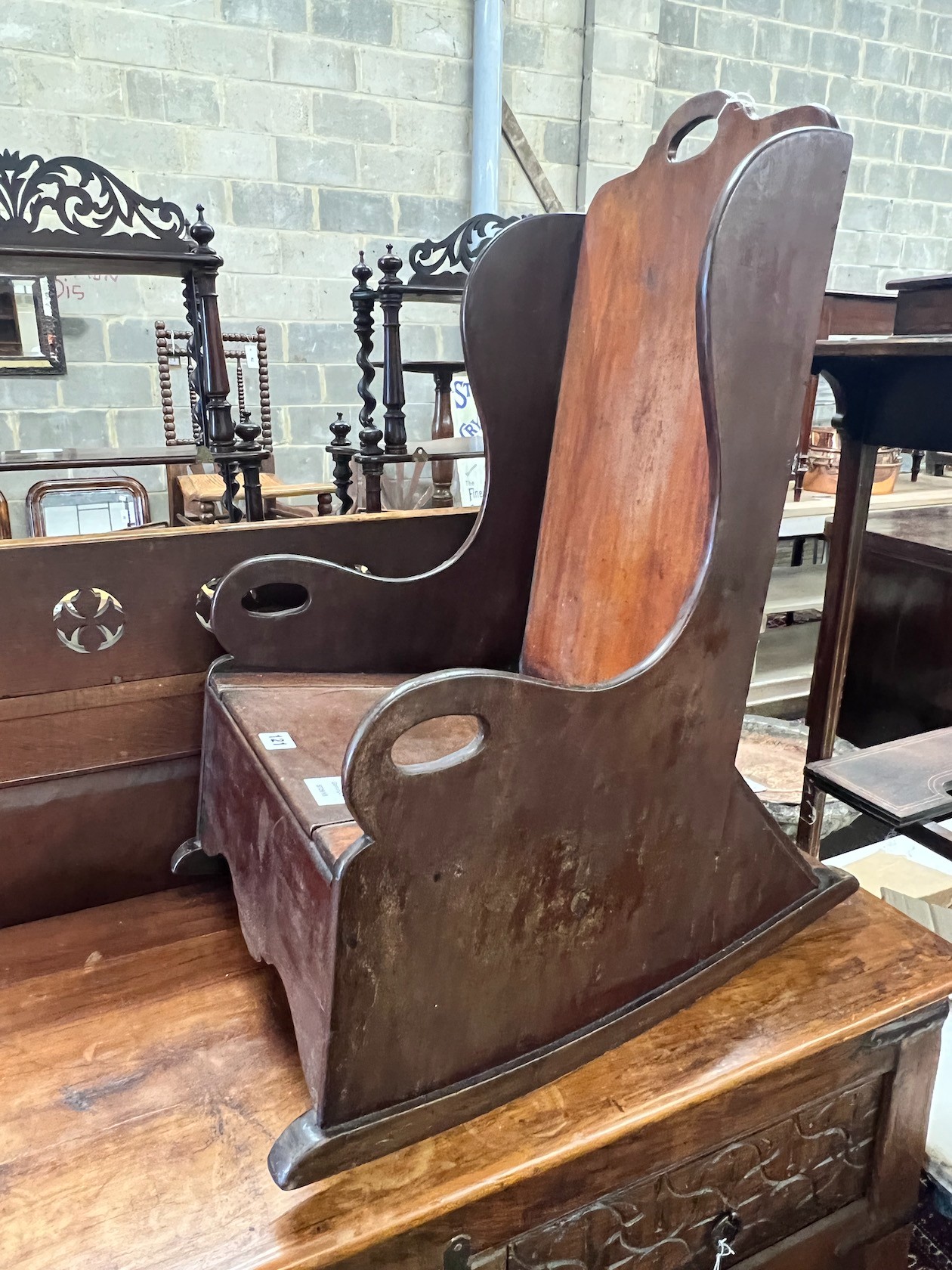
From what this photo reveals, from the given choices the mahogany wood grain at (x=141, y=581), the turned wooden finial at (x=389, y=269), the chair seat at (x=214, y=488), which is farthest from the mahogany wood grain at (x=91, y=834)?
the chair seat at (x=214, y=488)

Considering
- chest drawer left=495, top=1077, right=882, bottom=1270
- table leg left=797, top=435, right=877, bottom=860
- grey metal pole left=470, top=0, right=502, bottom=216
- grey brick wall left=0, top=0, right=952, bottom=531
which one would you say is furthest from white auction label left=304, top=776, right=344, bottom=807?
grey metal pole left=470, top=0, right=502, bottom=216

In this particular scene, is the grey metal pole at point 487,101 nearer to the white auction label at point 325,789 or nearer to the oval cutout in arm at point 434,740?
the oval cutout in arm at point 434,740

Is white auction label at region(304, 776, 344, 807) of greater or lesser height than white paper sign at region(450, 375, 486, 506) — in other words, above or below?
below

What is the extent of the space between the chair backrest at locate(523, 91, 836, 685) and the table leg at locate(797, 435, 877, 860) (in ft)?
1.95

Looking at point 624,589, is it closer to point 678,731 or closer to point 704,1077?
point 678,731

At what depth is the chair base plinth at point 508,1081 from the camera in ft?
2.11

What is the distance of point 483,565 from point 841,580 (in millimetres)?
701

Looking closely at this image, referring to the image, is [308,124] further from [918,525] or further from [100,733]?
[100,733]

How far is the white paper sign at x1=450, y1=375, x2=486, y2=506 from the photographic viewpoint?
2.55 m

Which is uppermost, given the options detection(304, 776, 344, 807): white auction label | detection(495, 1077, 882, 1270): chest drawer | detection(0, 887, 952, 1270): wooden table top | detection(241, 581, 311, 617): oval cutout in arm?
detection(241, 581, 311, 617): oval cutout in arm

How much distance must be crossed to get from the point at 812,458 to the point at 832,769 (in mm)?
2811

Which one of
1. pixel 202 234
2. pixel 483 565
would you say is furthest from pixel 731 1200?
pixel 202 234

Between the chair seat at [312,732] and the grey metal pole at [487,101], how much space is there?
9.94ft

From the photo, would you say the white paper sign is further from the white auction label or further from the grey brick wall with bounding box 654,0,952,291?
the grey brick wall with bounding box 654,0,952,291
